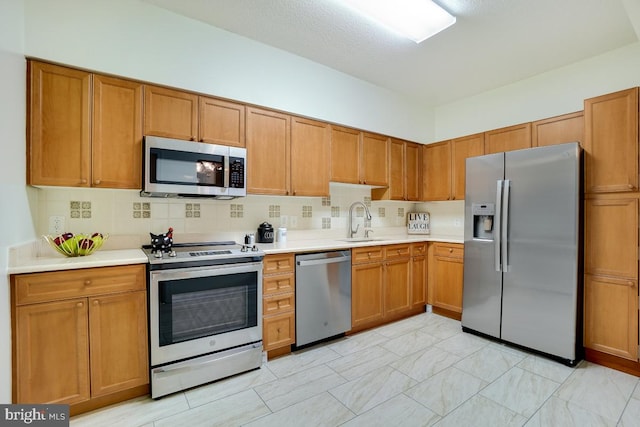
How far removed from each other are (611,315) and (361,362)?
6.75ft

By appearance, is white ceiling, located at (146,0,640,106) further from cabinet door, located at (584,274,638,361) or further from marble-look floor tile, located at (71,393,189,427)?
marble-look floor tile, located at (71,393,189,427)

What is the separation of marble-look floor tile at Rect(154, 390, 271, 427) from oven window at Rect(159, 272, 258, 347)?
445mm

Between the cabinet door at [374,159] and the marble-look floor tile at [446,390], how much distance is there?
2.04 meters

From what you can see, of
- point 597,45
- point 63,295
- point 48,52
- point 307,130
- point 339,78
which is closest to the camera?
point 63,295

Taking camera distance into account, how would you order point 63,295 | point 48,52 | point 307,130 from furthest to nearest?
point 307,130, point 48,52, point 63,295

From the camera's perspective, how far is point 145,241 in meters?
2.42

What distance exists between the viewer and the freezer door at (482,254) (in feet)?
9.21

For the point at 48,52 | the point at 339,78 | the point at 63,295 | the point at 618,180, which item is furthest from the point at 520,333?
the point at 48,52

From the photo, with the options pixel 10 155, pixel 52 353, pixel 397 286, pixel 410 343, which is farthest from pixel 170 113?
pixel 410 343

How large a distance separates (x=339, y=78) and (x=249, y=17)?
3.88 ft

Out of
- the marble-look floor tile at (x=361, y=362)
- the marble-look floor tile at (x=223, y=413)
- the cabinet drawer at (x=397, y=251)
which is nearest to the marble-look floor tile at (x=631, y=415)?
the marble-look floor tile at (x=361, y=362)

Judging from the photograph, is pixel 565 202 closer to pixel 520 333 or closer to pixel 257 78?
pixel 520 333

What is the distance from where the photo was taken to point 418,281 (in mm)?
3580

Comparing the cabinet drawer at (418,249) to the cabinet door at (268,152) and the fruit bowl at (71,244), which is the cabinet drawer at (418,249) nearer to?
the cabinet door at (268,152)
